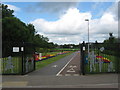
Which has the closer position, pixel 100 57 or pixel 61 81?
pixel 61 81

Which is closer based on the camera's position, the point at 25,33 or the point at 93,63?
the point at 93,63

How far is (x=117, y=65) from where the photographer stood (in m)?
14.3

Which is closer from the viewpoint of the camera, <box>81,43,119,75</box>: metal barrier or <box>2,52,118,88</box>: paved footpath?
<box>2,52,118,88</box>: paved footpath

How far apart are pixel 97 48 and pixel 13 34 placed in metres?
46.3

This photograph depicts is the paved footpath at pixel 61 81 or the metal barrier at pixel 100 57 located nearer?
the paved footpath at pixel 61 81

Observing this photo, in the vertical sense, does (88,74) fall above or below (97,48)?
below

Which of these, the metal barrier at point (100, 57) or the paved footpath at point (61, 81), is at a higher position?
the metal barrier at point (100, 57)

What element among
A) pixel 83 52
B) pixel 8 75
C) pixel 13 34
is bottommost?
pixel 8 75

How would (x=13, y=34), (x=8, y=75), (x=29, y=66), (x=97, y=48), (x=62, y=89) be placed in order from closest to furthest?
(x=62, y=89)
(x=8, y=75)
(x=97, y=48)
(x=29, y=66)
(x=13, y=34)

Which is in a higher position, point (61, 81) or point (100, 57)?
point (100, 57)

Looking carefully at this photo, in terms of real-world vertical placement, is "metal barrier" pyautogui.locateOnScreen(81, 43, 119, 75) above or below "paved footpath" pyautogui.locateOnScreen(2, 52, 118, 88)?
above

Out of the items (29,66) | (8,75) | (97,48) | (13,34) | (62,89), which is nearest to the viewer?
(62,89)

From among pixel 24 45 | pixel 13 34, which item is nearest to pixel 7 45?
pixel 24 45

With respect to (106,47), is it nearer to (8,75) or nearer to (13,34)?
(8,75)
